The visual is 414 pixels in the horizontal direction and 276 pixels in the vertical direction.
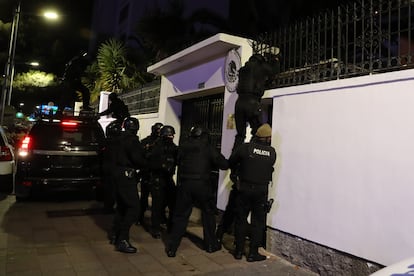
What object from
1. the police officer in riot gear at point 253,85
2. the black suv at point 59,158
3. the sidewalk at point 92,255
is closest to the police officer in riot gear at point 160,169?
A: the sidewalk at point 92,255

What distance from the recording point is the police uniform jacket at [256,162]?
488 centimetres

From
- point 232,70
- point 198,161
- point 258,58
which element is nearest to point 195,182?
point 198,161

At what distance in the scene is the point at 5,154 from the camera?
8.08 metres

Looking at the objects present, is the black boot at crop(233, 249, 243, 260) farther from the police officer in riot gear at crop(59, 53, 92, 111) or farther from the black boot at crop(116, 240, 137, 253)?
the police officer in riot gear at crop(59, 53, 92, 111)

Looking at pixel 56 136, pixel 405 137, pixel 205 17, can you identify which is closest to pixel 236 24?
pixel 205 17

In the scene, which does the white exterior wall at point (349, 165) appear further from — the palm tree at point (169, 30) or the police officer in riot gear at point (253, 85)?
the palm tree at point (169, 30)

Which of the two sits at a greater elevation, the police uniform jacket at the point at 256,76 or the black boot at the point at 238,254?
the police uniform jacket at the point at 256,76

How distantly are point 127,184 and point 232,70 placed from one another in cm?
288

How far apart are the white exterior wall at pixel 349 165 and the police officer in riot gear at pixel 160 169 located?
1752 mm

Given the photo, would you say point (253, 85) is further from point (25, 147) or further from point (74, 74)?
point (74, 74)

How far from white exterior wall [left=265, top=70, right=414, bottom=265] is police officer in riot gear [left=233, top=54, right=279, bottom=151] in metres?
0.42

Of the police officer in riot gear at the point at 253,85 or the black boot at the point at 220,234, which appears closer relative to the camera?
the black boot at the point at 220,234

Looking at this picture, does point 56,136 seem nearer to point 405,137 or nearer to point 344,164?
point 344,164

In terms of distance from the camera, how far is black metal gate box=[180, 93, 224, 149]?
7879mm
